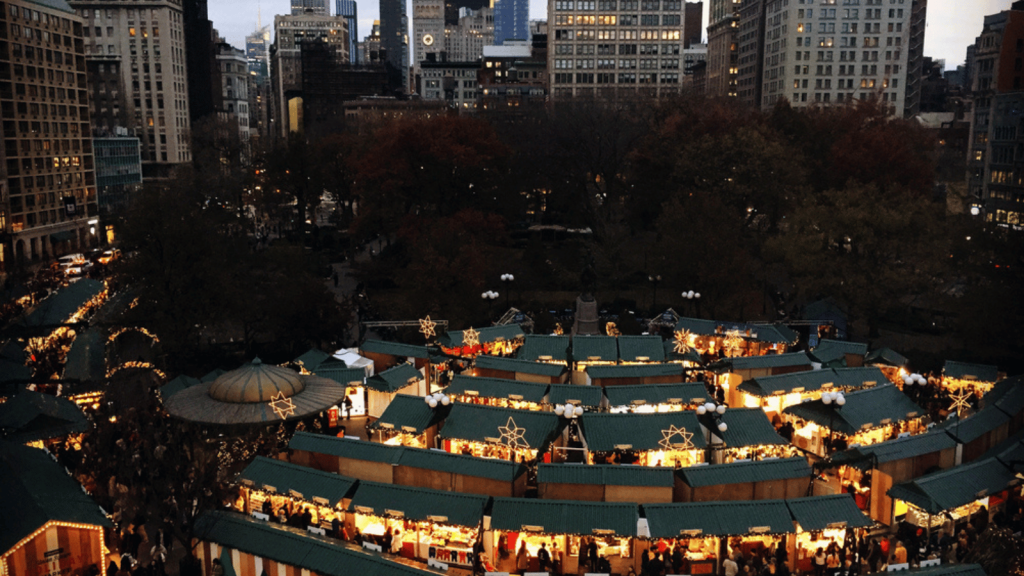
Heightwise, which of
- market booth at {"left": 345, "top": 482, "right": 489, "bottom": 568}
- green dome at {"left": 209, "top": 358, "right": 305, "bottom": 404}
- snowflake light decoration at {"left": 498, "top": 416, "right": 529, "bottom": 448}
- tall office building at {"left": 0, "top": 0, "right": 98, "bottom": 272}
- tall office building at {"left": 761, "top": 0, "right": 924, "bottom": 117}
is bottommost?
market booth at {"left": 345, "top": 482, "right": 489, "bottom": 568}

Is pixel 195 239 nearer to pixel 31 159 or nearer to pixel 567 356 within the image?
pixel 567 356

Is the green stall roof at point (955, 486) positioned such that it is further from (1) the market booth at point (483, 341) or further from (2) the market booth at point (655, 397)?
(1) the market booth at point (483, 341)

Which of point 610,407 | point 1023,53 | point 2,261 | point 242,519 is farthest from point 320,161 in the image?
point 1023,53

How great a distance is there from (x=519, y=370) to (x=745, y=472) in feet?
36.8

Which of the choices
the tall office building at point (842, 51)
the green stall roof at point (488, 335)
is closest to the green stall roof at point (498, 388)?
the green stall roof at point (488, 335)

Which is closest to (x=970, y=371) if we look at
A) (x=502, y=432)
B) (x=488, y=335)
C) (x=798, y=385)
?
(x=798, y=385)

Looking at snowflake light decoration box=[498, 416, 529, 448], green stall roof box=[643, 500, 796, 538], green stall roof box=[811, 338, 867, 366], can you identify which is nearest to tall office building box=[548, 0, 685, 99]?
green stall roof box=[811, 338, 867, 366]

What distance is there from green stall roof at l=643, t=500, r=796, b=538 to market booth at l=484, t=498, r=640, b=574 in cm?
65

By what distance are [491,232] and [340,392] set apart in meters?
26.1

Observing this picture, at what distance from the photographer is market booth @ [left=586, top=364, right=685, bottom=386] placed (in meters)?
28.8

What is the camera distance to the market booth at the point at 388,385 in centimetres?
2845

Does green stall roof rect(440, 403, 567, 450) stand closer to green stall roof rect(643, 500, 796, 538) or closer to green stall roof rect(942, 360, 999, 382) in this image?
green stall roof rect(643, 500, 796, 538)

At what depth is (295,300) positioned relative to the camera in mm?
35469

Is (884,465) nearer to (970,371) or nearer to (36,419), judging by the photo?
(970,371)
